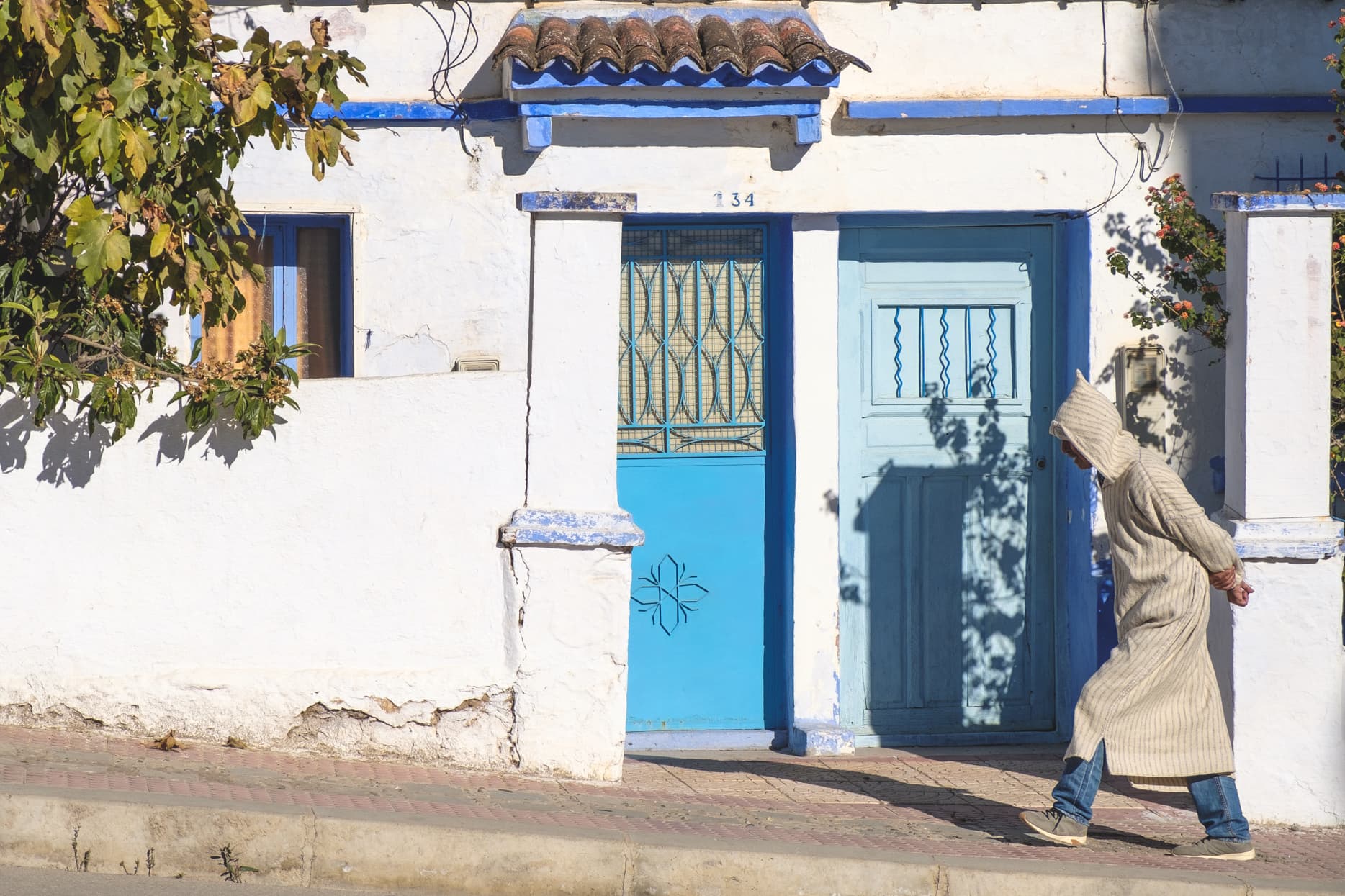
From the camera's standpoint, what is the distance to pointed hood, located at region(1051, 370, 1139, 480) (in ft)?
17.8

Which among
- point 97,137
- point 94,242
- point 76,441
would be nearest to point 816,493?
point 76,441

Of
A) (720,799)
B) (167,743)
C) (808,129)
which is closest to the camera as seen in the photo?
(167,743)

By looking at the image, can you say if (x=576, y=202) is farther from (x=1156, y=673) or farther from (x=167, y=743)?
(x=1156, y=673)

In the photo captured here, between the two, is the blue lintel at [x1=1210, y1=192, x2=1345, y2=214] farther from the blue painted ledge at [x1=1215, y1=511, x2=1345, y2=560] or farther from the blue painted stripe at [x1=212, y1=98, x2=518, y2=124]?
the blue painted stripe at [x1=212, y1=98, x2=518, y2=124]

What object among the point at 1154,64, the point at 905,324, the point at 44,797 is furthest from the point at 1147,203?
the point at 44,797

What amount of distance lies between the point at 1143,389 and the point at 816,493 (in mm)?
1571

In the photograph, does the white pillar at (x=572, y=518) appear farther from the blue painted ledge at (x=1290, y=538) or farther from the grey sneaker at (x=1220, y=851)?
the blue painted ledge at (x=1290, y=538)

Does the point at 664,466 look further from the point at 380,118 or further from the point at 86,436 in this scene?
the point at 86,436

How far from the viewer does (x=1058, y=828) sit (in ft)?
17.7

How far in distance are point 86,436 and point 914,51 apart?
3.95 meters

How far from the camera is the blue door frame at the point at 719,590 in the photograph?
7141mm

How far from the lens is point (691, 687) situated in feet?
23.7

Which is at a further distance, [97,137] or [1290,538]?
[1290,538]

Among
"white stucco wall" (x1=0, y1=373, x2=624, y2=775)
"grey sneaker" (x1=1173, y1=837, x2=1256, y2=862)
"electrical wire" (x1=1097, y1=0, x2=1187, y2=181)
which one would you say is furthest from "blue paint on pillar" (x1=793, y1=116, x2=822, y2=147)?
"grey sneaker" (x1=1173, y1=837, x2=1256, y2=862)
